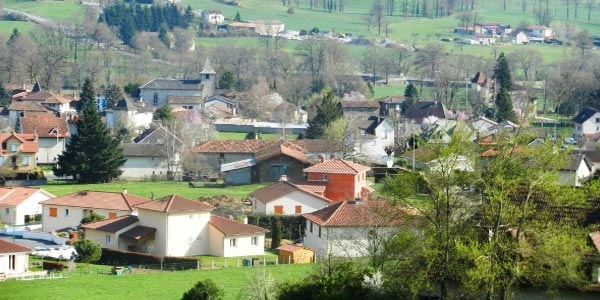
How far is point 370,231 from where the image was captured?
3281cm

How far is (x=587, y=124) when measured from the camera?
79.1 meters

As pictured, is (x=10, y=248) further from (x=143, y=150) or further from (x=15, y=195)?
(x=143, y=150)

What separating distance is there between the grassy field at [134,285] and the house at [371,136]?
28689mm

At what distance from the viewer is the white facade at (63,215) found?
4534cm

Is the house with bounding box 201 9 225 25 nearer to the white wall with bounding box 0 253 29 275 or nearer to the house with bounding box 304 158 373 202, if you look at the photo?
the house with bounding box 304 158 373 202

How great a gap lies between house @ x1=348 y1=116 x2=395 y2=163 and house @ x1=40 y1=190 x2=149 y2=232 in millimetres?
20070

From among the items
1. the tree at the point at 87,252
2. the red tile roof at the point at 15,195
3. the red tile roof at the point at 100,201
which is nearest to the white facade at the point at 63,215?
the red tile roof at the point at 100,201

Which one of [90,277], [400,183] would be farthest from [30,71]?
[400,183]

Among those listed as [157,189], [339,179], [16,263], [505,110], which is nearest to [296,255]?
[16,263]

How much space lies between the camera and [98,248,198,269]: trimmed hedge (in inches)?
1523

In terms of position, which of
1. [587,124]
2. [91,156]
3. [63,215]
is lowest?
[587,124]

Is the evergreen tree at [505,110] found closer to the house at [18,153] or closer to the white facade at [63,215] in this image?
the house at [18,153]

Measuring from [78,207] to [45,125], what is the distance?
2414 centimetres

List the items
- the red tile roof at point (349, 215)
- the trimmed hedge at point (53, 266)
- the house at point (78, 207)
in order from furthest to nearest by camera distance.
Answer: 1. the house at point (78, 207)
2. the trimmed hedge at point (53, 266)
3. the red tile roof at point (349, 215)
